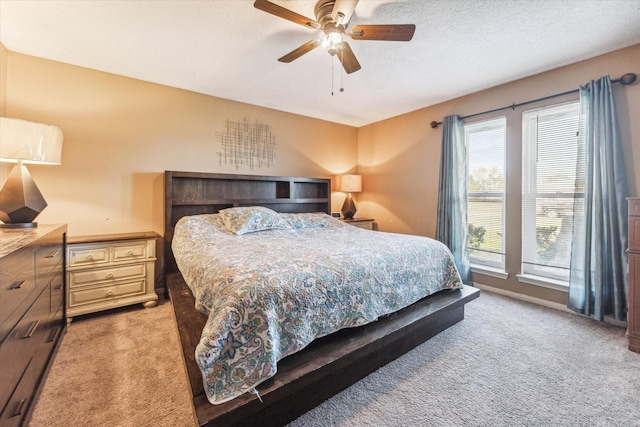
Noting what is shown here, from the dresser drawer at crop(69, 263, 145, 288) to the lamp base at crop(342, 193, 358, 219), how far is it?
115 inches

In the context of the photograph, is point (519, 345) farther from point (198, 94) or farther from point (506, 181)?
point (198, 94)

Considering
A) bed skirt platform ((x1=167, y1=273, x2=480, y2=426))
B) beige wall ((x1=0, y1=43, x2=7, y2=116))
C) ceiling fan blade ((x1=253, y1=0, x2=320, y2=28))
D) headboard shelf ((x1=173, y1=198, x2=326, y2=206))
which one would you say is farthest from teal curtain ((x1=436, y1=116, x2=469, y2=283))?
beige wall ((x1=0, y1=43, x2=7, y2=116))

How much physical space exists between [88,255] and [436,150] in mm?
4147

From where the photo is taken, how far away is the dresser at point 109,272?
7.97 feet

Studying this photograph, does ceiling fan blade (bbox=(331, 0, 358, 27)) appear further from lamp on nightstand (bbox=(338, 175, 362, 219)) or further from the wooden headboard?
lamp on nightstand (bbox=(338, 175, 362, 219))

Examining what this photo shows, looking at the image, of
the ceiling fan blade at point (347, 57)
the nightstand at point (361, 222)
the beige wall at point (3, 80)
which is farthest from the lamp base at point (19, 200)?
the nightstand at point (361, 222)

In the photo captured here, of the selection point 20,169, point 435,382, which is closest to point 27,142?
point 20,169

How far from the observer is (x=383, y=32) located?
1798 mm

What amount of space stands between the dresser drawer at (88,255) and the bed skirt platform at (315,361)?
884mm

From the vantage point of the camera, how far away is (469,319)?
2.52 metres

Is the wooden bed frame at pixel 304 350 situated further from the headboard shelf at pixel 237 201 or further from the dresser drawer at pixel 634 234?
the dresser drawer at pixel 634 234

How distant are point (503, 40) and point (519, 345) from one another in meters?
2.48

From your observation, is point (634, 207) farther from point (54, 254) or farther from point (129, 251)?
point (129, 251)

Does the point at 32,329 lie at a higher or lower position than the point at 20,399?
higher
